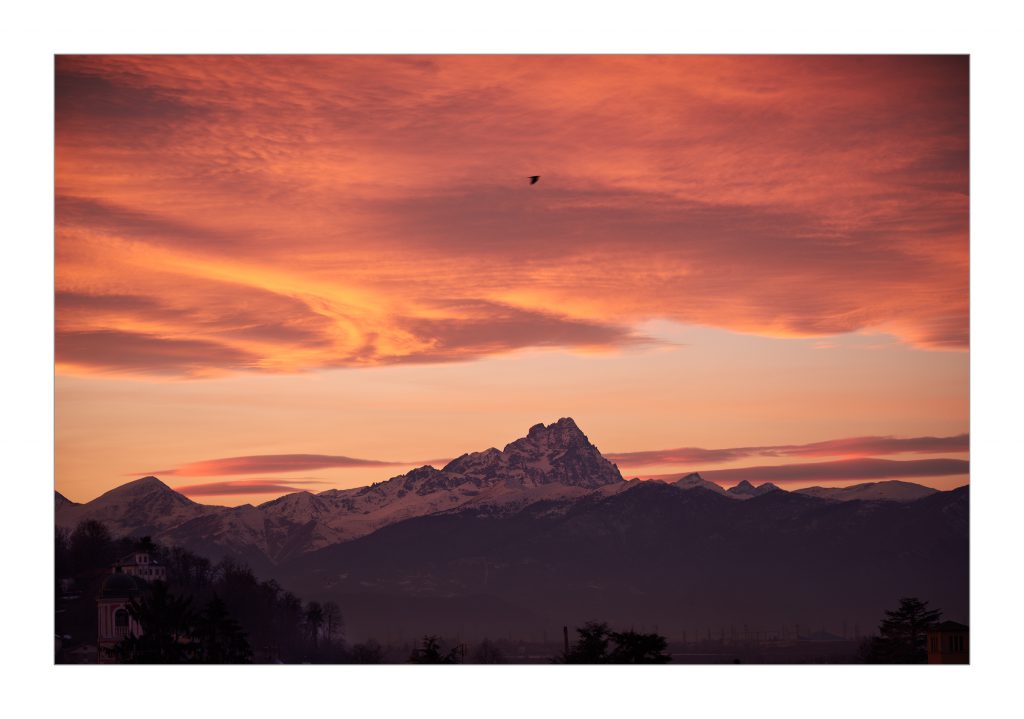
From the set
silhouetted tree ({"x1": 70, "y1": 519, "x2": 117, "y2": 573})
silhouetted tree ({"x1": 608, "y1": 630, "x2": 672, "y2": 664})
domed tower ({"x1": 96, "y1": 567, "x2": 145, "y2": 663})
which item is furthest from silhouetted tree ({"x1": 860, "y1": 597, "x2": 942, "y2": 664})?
silhouetted tree ({"x1": 70, "y1": 519, "x2": 117, "y2": 573})

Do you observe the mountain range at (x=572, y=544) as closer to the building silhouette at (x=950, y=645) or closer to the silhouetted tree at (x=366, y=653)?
the silhouetted tree at (x=366, y=653)

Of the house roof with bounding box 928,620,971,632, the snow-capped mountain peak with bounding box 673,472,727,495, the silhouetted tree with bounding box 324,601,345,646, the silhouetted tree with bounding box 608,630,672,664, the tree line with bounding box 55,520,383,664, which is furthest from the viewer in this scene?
the silhouetted tree with bounding box 324,601,345,646

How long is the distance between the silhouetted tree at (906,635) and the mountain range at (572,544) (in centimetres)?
434

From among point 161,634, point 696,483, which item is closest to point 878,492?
point 696,483

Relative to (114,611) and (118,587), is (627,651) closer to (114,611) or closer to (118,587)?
A: (114,611)

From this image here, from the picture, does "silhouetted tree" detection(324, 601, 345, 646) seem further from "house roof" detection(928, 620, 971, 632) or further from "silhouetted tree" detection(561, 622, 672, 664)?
"house roof" detection(928, 620, 971, 632)

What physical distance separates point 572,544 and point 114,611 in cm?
5158

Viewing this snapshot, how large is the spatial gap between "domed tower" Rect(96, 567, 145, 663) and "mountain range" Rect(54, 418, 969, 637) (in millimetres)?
4029

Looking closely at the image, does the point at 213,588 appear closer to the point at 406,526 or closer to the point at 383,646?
the point at 383,646

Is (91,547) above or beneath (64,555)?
above

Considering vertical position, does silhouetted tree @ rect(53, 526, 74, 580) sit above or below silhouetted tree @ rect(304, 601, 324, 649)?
above

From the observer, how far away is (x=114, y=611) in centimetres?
6112

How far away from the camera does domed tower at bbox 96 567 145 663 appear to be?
196 feet
